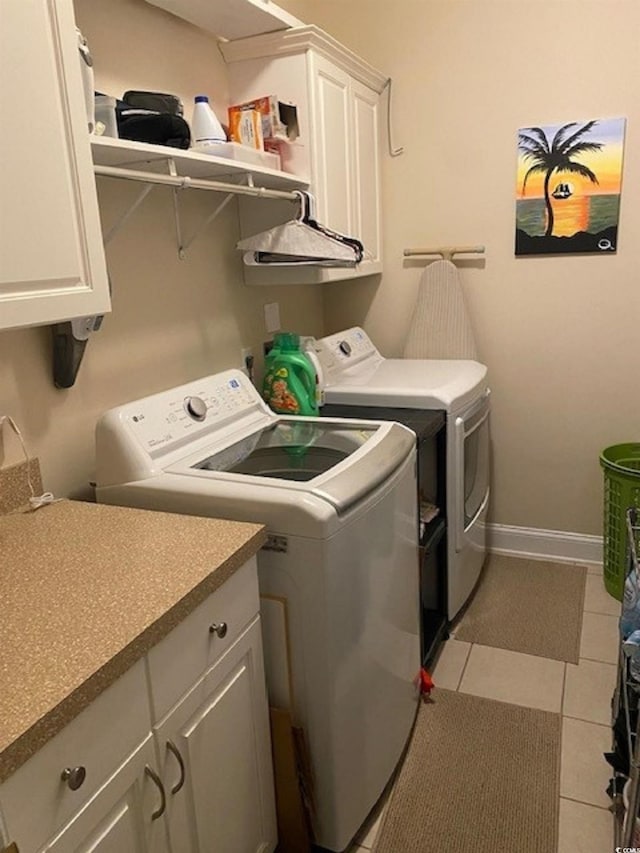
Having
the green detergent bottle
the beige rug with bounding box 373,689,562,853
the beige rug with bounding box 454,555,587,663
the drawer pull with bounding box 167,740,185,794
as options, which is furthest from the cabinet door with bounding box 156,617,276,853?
the beige rug with bounding box 454,555,587,663

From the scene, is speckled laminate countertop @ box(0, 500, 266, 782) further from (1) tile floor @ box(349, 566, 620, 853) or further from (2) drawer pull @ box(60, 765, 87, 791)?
(1) tile floor @ box(349, 566, 620, 853)

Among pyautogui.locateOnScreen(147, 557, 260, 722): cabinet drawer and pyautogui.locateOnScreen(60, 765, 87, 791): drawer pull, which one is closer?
pyautogui.locateOnScreen(60, 765, 87, 791): drawer pull

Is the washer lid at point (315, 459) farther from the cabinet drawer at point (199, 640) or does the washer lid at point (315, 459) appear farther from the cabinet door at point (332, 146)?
the cabinet door at point (332, 146)

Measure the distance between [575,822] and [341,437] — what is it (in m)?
1.18

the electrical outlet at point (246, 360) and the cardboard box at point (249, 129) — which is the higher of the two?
the cardboard box at point (249, 129)

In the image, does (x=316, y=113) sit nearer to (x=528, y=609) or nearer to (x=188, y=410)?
(x=188, y=410)

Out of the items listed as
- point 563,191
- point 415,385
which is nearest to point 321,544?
Result: point 415,385

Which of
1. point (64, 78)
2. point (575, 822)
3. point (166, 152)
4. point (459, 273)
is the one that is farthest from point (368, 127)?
point (575, 822)

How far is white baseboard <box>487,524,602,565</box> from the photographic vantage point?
2.97 metres

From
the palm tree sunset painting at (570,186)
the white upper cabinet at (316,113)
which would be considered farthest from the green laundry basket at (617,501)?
the white upper cabinet at (316,113)

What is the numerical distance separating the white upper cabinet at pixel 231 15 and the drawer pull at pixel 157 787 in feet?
6.29

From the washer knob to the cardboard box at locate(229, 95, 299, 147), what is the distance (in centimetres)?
92

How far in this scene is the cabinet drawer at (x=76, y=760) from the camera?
2.63 ft

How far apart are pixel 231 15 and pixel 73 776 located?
2053 mm
